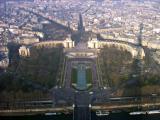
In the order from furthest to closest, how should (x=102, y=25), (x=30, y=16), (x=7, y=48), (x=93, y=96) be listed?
(x=30, y=16) < (x=102, y=25) < (x=7, y=48) < (x=93, y=96)

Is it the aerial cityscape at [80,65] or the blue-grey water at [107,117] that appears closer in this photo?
the blue-grey water at [107,117]

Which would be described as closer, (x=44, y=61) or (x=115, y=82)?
(x=115, y=82)

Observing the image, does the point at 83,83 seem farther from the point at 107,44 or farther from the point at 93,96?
the point at 107,44

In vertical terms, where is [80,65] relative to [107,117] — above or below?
above

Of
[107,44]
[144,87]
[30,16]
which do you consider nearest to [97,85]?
[144,87]

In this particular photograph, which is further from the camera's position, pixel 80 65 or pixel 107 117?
pixel 80 65

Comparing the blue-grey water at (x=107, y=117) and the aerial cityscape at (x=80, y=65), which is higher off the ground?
the aerial cityscape at (x=80, y=65)

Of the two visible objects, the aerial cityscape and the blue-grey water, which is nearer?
the blue-grey water

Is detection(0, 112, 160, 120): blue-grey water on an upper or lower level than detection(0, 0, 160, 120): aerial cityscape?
lower
